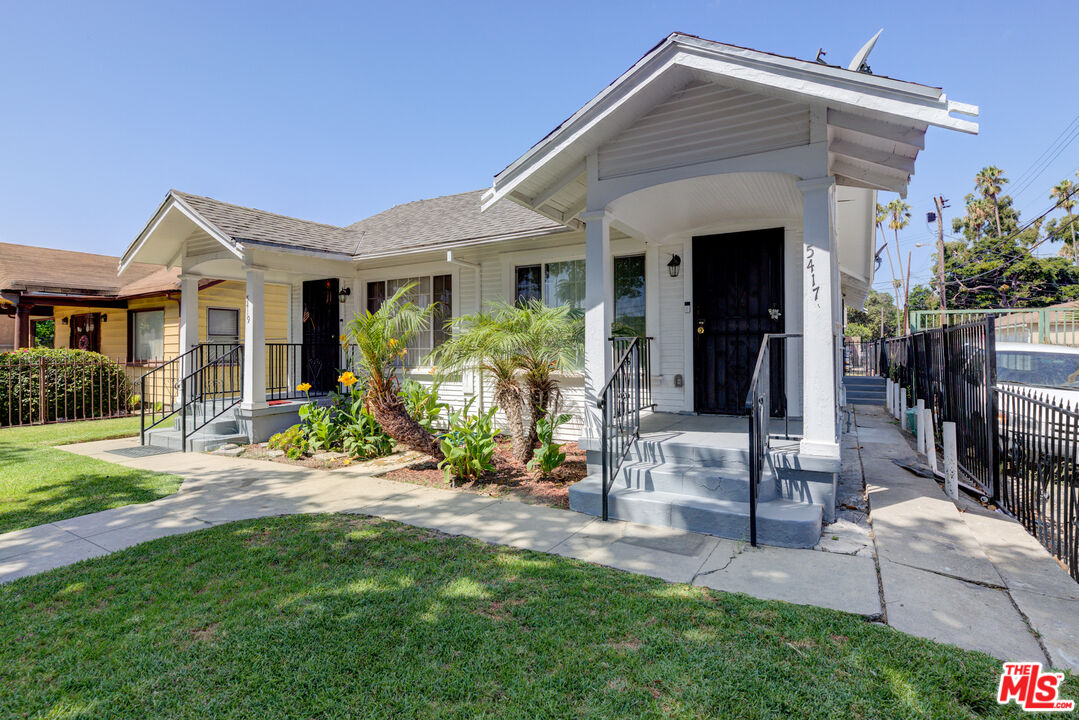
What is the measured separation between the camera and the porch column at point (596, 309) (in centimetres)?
514

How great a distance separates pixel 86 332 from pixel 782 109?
19.8 m

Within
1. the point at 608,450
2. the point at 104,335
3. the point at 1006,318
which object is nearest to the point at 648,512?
the point at 608,450

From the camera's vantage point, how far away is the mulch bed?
17.0ft

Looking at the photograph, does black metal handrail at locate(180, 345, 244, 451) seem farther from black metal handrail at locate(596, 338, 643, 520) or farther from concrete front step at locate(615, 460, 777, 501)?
concrete front step at locate(615, 460, 777, 501)

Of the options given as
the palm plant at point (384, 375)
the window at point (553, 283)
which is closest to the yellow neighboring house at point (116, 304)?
the window at point (553, 283)

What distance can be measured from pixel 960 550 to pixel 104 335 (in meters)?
20.0

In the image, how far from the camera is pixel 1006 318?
40.7 ft

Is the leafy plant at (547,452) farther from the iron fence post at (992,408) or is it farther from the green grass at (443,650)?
the iron fence post at (992,408)

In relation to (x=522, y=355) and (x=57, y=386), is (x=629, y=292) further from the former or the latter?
(x=57, y=386)

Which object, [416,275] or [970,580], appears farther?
[416,275]

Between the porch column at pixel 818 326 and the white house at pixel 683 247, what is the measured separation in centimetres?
2

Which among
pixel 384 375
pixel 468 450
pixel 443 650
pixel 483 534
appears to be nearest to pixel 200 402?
pixel 384 375

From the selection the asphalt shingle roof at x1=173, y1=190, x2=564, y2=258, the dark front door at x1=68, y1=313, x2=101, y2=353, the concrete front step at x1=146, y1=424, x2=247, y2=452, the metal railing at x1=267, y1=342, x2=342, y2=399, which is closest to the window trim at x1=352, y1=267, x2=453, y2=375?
the asphalt shingle roof at x1=173, y1=190, x2=564, y2=258

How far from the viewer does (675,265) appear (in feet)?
22.4
